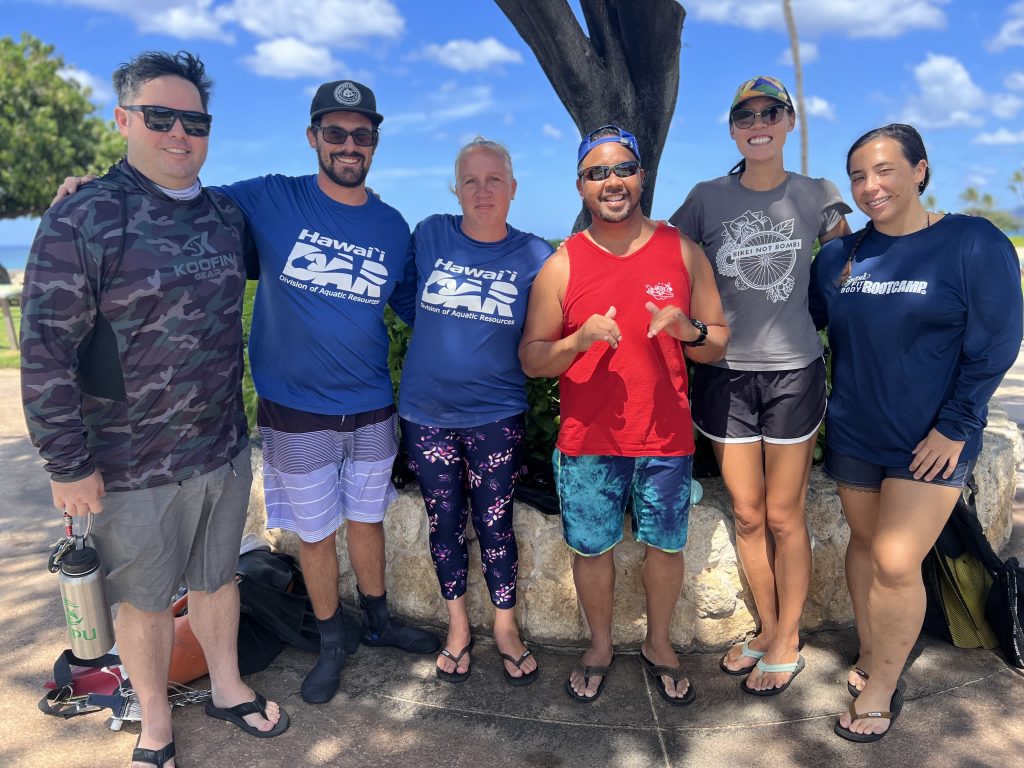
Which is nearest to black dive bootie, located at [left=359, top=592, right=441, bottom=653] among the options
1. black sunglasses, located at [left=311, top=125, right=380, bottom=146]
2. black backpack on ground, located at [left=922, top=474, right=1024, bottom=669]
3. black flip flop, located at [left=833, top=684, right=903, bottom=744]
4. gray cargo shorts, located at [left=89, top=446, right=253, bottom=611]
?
gray cargo shorts, located at [left=89, top=446, right=253, bottom=611]

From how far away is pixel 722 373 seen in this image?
300 cm

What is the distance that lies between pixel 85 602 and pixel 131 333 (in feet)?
3.02

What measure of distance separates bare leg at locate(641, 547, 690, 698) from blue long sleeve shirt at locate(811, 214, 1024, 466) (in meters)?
0.84

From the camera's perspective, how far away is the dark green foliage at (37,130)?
77.4 feet

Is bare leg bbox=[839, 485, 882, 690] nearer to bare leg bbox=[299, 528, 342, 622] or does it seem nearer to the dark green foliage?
bare leg bbox=[299, 528, 342, 622]

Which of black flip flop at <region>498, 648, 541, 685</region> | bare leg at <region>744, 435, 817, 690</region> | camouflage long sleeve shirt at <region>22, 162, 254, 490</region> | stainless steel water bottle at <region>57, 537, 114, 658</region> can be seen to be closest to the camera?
camouflage long sleeve shirt at <region>22, 162, 254, 490</region>

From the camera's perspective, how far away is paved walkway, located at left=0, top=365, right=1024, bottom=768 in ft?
9.03

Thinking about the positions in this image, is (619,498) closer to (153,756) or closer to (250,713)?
(250,713)

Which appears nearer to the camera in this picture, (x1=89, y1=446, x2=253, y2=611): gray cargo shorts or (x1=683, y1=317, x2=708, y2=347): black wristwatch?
A: (x1=89, y1=446, x2=253, y2=611): gray cargo shorts

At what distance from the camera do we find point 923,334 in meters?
2.59

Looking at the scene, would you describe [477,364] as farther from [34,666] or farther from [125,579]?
[34,666]

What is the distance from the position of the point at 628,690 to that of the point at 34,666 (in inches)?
104

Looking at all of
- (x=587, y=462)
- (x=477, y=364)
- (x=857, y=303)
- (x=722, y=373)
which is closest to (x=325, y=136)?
(x=477, y=364)

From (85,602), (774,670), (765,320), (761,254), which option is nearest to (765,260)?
(761,254)
